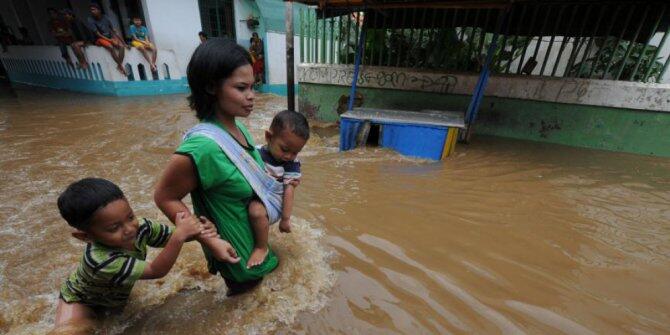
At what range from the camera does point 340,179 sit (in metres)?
3.92

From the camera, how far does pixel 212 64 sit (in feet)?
3.93

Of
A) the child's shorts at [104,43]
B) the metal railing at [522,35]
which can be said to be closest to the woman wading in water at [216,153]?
the metal railing at [522,35]

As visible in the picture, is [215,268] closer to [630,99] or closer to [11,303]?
[11,303]

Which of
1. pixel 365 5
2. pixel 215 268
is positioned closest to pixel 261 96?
pixel 365 5

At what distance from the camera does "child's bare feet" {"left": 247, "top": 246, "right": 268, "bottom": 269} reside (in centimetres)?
161

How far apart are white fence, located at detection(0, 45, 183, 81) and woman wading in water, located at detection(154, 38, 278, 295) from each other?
33.6 ft

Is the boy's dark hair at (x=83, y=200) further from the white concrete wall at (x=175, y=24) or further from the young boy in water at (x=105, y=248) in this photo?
the white concrete wall at (x=175, y=24)

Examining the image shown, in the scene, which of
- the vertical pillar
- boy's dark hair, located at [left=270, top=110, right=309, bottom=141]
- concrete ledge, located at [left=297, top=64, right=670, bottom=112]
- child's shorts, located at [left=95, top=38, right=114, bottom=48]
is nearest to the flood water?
boy's dark hair, located at [left=270, top=110, right=309, bottom=141]

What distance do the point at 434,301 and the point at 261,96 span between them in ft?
33.5

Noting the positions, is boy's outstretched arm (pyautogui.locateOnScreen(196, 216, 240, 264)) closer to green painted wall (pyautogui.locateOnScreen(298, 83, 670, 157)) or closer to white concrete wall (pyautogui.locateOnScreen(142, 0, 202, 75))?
green painted wall (pyautogui.locateOnScreen(298, 83, 670, 157))

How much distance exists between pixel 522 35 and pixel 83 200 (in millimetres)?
6747

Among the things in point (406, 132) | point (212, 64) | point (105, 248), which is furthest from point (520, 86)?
point (105, 248)

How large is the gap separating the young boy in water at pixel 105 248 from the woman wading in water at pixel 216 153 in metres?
0.10

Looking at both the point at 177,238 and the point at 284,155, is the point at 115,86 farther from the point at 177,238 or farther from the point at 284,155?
the point at 177,238
